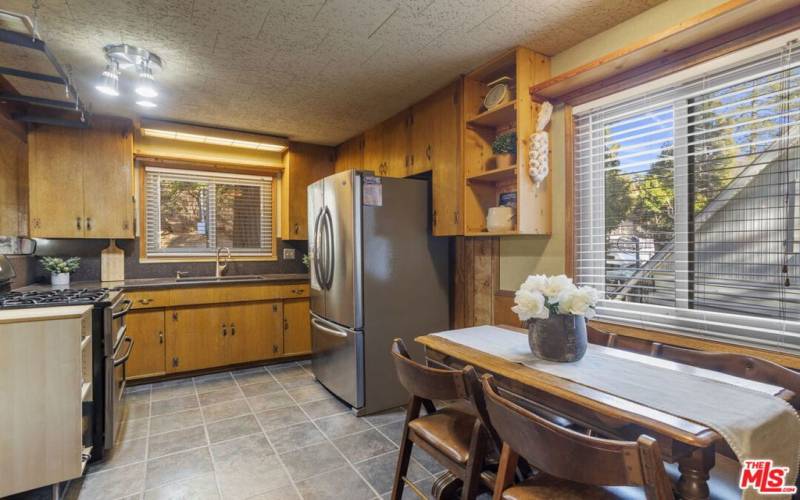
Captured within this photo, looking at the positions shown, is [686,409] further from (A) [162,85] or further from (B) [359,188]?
(A) [162,85]

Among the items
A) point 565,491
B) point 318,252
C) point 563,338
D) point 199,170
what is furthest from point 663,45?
point 199,170

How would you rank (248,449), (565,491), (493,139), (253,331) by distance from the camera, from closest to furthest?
1. (565,491)
2. (248,449)
3. (493,139)
4. (253,331)

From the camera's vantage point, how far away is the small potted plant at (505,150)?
232cm

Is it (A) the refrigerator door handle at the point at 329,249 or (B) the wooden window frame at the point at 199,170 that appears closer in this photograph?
(A) the refrigerator door handle at the point at 329,249

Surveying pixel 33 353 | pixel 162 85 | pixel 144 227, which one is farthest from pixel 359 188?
pixel 144 227

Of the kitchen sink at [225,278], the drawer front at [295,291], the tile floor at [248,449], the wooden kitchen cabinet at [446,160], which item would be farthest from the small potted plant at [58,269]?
the wooden kitchen cabinet at [446,160]

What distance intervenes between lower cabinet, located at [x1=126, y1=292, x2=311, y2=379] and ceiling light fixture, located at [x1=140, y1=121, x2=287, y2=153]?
5.37 ft

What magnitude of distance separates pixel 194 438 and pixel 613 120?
3174 millimetres

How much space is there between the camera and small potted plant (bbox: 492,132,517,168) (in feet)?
7.63

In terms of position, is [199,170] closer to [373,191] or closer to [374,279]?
[373,191]

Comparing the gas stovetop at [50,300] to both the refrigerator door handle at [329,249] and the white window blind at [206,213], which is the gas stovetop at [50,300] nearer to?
the refrigerator door handle at [329,249]

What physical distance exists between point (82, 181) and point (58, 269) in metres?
0.78

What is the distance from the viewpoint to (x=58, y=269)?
3307mm

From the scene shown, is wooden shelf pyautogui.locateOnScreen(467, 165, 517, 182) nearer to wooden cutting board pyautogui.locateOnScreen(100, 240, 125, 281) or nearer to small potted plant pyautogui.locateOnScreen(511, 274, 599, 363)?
small potted plant pyautogui.locateOnScreen(511, 274, 599, 363)
